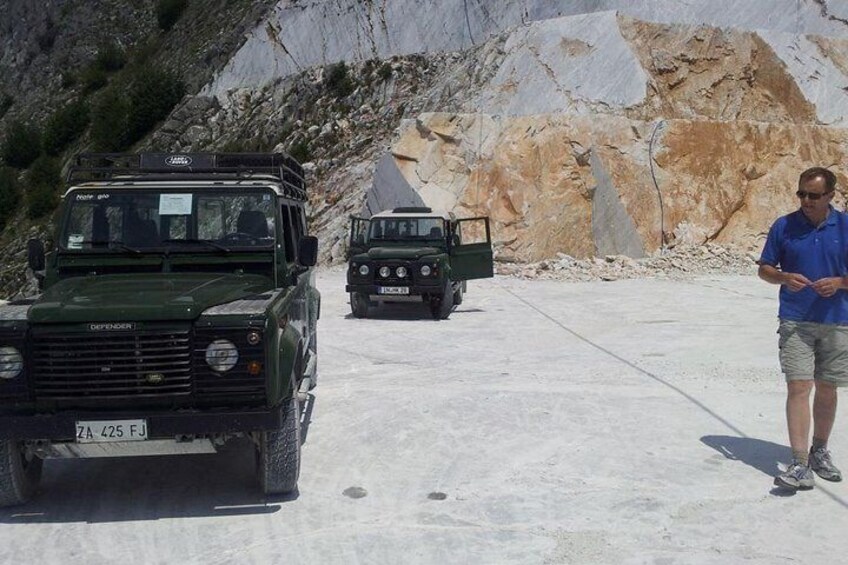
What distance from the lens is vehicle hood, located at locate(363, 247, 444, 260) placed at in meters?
13.7

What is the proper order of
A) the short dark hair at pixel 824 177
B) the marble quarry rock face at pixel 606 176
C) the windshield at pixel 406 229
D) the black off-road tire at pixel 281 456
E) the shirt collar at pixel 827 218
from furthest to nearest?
the marble quarry rock face at pixel 606 176 < the windshield at pixel 406 229 < the shirt collar at pixel 827 218 < the short dark hair at pixel 824 177 < the black off-road tire at pixel 281 456

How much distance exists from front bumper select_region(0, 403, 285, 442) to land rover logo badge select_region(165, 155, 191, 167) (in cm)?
278

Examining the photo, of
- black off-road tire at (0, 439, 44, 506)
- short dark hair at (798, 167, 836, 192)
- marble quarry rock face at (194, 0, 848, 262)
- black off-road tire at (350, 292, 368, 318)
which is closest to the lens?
black off-road tire at (0, 439, 44, 506)

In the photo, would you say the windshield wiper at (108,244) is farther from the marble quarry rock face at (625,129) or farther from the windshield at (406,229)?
the marble quarry rock face at (625,129)

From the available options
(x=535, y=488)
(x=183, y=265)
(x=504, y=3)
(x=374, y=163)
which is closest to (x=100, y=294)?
(x=183, y=265)

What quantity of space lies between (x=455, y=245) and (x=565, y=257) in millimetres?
9368

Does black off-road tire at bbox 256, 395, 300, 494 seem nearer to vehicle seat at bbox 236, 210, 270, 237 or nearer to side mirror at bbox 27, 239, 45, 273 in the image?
vehicle seat at bbox 236, 210, 270, 237

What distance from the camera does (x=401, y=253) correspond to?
543 inches

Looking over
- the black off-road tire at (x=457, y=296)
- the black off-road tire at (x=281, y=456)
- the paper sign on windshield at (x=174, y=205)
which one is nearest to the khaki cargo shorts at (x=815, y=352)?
the black off-road tire at (x=281, y=456)

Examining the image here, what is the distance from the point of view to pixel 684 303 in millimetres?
15773

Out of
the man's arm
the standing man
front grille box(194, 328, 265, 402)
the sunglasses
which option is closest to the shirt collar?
the standing man

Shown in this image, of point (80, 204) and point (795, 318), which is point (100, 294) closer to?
point (80, 204)

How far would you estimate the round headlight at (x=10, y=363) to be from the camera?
4609 millimetres

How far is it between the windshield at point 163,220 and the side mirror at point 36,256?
0.68ft
